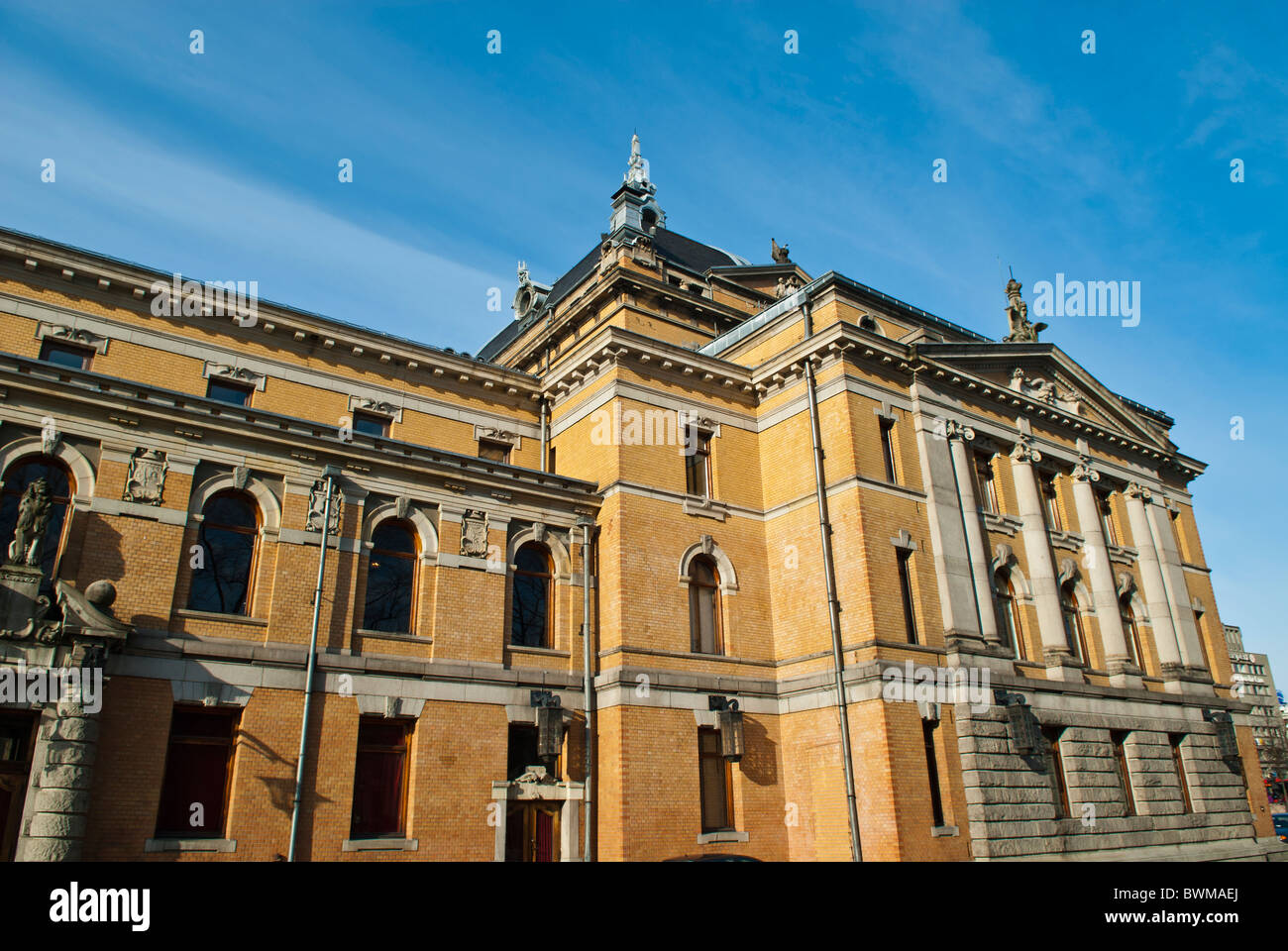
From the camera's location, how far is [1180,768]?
26.7 meters

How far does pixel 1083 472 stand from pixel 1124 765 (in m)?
9.43

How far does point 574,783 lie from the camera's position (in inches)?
779

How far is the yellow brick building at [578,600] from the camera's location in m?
16.5

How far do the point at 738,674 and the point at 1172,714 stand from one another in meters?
14.6

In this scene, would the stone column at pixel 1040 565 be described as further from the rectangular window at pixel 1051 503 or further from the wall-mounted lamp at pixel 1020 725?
the wall-mounted lamp at pixel 1020 725

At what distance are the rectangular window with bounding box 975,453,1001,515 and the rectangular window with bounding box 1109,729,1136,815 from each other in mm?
7047

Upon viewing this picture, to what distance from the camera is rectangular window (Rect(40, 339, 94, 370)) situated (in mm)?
20891

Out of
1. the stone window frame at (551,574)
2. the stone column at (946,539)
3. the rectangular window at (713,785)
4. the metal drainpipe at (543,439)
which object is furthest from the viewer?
the metal drainpipe at (543,439)

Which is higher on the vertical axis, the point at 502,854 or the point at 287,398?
the point at 287,398

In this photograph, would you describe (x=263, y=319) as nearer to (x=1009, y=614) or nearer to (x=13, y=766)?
(x=13, y=766)

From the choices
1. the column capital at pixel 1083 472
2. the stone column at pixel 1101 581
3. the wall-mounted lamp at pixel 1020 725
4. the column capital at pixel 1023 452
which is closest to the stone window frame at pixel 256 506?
the wall-mounted lamp at pixel 1020 725

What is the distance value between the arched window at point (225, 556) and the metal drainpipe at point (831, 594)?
13102 millimetres

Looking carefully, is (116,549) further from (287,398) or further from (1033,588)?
(1033,588)
